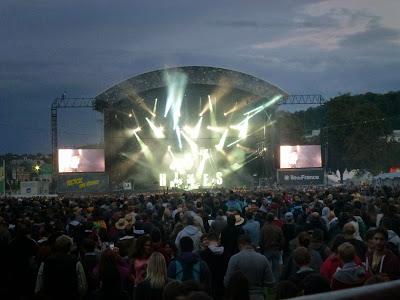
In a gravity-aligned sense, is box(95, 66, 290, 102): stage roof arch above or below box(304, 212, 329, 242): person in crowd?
above

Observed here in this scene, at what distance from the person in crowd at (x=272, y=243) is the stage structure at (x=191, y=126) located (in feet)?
126

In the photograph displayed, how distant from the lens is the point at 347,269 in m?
5.85

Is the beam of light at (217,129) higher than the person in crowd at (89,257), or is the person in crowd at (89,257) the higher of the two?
the beam of light at (217,129)

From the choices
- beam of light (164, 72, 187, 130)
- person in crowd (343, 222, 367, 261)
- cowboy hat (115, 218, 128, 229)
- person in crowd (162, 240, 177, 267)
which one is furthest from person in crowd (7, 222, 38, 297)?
beam of light (164, 72, 187, 130)

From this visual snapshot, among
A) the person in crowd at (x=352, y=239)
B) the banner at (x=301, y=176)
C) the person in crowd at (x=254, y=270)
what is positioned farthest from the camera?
the banner at (x=301, y=176)

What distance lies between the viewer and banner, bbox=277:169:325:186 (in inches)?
1828

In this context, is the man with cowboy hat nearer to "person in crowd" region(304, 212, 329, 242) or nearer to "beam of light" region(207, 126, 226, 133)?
"person in crowd" region(304, 212, 329, 242)

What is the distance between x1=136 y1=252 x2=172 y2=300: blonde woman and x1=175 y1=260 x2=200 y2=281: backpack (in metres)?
1.08

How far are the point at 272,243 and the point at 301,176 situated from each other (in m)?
37.3

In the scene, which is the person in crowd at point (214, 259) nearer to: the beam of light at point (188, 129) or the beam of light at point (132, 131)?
the beam of light at point (132, 131)

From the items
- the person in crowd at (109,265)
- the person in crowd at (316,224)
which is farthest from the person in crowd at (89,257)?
the person in crowd at (316,224)

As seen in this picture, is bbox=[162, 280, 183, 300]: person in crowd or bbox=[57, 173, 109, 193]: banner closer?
bbox=[162, 280, 183, 300]: person in crowd

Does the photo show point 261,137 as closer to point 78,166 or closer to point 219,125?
point 219,125

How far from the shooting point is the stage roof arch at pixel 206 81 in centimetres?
4922
